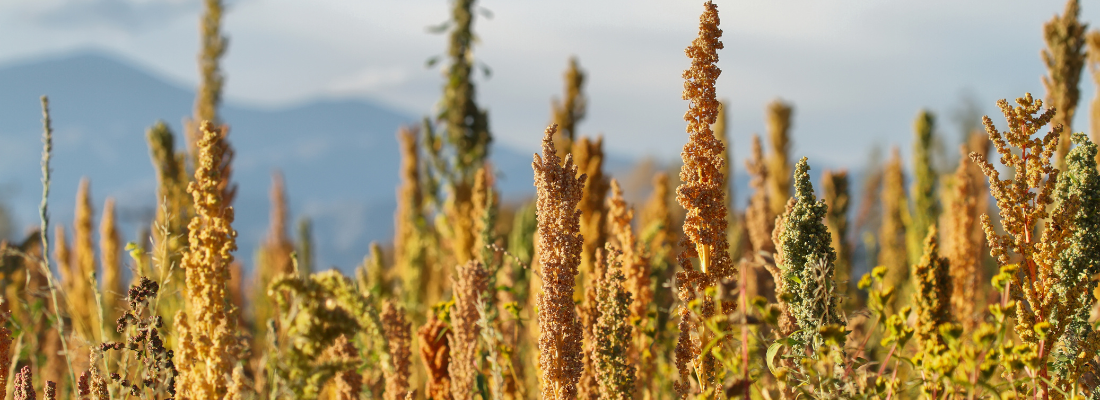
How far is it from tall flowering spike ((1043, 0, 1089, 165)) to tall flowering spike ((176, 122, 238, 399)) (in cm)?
477

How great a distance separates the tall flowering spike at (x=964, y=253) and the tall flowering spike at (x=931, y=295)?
2.69 feet

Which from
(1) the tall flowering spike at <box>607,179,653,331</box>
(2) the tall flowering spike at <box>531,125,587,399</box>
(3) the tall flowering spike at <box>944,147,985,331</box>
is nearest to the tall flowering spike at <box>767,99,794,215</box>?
(3) the tall flowering spike at <box>944,147,985,331</box>

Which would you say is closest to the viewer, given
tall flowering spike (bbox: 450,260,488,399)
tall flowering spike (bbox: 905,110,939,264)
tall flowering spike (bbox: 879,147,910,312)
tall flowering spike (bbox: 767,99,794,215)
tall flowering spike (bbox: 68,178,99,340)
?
tall flowering spike (bbox: 450,260,488,399)

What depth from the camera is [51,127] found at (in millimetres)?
2746

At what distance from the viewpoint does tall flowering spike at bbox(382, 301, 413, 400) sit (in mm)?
3096

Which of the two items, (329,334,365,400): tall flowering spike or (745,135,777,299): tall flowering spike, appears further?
(745,135,777,299): tall flowering spike

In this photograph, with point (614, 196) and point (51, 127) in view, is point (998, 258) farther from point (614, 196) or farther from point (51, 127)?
point (51, 127)

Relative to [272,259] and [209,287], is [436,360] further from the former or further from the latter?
[272,259]

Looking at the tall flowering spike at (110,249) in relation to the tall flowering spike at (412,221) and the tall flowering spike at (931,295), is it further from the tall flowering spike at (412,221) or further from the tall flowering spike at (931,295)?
the tall flowering spike at (931,295)

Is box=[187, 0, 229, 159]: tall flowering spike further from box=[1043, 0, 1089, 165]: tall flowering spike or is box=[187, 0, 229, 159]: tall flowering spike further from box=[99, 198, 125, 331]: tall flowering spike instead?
box=[1043, 0, 1089, 165]: tall flowering spike

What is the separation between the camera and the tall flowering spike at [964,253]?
12.7 feet

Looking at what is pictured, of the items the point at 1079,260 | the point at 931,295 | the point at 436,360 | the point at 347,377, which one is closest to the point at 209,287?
the point at 347,377

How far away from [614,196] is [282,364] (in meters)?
2.08

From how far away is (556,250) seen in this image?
2422mm
